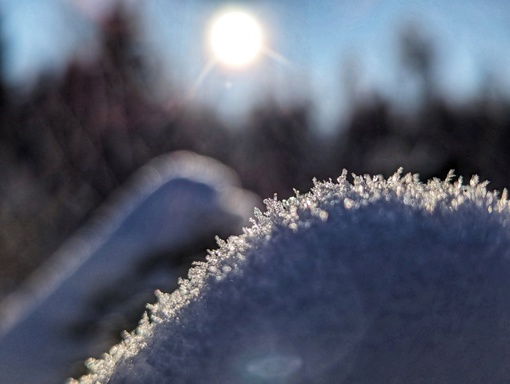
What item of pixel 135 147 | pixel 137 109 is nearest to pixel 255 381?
pixel 135 147

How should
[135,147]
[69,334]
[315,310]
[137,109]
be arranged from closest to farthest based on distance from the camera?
[315,310] → [69,334] → [135,147] → [137,109]

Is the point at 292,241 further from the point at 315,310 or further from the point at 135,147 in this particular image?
the point at 135,147

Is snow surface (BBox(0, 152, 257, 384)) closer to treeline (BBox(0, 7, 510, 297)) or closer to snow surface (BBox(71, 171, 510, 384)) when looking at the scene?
snow surface (BBox(71, 171, 510, 384))

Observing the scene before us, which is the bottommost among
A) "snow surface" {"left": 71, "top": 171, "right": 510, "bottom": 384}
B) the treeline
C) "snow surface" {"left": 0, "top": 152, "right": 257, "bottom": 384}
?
"snow surface" {"left": 71, "top": 171, "right": 510, "bottom": 384}

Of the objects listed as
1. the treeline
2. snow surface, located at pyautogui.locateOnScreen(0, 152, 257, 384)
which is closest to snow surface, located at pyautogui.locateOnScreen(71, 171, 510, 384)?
snow surface, located at pyautogui.locateOnScreen(0, 152, 257, 384)

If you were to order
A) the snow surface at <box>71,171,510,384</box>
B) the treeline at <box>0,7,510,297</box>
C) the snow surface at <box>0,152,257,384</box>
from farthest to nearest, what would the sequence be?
the treeline at <box>0,7,510,297</box>, the snow surface at <box>0,152,257,384</box>, the snow surface at <box>71,171,510,384</box>

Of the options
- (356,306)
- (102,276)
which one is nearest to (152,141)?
(102,276)

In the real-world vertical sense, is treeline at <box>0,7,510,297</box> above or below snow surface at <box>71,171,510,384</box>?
above
